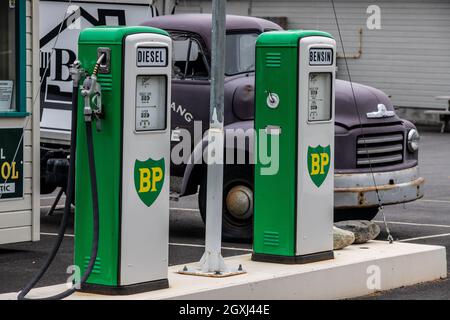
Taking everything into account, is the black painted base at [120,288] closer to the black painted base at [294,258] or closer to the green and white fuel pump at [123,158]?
the green and white fuel pump at [123,158]

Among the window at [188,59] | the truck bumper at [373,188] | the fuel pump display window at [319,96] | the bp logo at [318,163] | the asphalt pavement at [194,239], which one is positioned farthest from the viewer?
the window at [188,59]

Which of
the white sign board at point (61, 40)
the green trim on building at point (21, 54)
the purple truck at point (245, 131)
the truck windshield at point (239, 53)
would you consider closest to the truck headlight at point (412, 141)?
the purple truck at point (245, 131)

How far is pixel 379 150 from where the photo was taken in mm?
12500

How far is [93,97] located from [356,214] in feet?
19.2

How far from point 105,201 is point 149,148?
0.49m

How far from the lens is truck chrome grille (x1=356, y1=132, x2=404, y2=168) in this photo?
40.2 ft

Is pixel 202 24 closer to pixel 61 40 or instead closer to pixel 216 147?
pixel 61 40

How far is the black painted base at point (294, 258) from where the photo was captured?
9.42m

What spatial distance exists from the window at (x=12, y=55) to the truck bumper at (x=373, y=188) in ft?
10.9

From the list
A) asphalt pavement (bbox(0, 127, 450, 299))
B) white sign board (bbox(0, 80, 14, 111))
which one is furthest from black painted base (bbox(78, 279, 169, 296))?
white sign board (bbox(0, 80, 14, 111))

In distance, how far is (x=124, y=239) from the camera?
25.9ft
